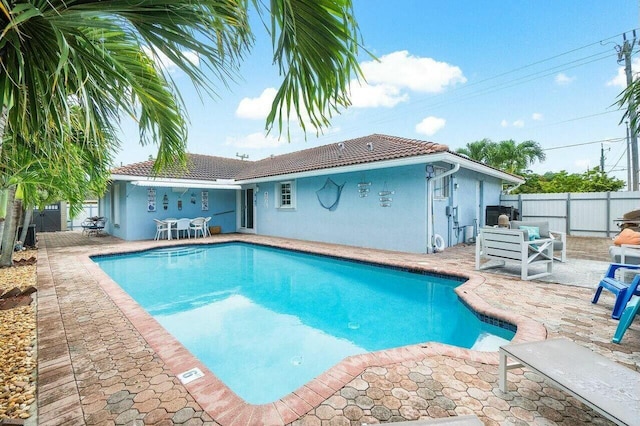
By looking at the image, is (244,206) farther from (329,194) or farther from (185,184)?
(329,194)

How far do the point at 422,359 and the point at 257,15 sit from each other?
13.5 ft

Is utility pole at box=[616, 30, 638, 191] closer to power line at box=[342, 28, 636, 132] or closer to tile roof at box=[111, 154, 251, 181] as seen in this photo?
power line at box=[342, 28, 636, 132]

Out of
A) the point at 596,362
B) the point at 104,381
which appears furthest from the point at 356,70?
the point at 104,381

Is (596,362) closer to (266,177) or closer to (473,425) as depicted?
(473,425)

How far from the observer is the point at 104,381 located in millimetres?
3268

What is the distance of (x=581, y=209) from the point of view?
1727cm

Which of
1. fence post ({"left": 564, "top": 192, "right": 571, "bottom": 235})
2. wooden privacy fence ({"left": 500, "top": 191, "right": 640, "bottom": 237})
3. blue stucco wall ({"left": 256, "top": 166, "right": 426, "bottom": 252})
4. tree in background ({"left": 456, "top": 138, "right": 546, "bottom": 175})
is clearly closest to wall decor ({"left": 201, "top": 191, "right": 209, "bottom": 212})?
blue stucco wall ({"left": 256, "top": 166, "right": 426, "bottom": 252})

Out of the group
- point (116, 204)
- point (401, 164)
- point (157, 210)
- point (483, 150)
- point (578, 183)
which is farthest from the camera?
point (483, 150)

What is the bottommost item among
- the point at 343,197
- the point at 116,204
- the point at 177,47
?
the point at 116,204

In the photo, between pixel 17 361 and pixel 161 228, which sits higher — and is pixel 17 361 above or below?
below

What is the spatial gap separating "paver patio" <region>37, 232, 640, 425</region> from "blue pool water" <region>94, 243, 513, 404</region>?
3.10 ft

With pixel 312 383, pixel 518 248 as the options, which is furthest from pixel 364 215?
pixel 312 383

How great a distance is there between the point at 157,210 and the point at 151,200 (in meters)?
0.70

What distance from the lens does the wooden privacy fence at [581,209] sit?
1602 cm
